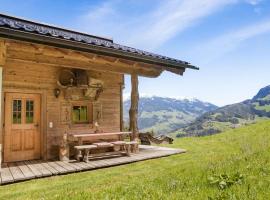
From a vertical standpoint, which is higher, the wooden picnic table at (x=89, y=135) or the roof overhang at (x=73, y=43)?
the roof overhang at (x=73, y=43)

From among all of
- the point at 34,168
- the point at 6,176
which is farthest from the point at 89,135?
the point at 6,176

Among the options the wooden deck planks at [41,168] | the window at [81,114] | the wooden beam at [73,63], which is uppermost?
the wooden beam at [73,63]

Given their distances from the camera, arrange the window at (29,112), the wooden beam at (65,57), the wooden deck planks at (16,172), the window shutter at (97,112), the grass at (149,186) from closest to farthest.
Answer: the grass at (149,186) < the wooden deck planks at (16,172) < the wooden beam at (65,57) < the window at (29,112) < the window shutter at (97,112)

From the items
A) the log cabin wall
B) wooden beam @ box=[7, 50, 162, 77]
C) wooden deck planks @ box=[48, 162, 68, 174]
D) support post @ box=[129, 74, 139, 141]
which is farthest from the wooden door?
support post @ box=[129, 74, 139, 141]

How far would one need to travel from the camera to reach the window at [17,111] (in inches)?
405

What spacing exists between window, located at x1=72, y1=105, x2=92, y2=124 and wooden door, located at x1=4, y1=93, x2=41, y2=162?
5.00 ft

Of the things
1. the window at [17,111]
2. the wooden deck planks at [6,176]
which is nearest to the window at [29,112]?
the window at [17,111]

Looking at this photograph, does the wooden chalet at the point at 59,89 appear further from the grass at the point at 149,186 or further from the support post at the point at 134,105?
the grass at the point at 149,186

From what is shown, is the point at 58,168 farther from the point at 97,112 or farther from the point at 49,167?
the point at 97,112

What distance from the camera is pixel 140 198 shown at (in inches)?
180

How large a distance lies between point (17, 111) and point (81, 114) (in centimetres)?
265

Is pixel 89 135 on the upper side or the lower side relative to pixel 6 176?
upper

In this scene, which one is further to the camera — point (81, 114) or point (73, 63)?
point (81, 114)

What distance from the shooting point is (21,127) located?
34.1 feet
